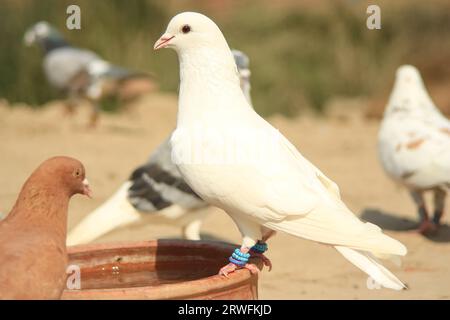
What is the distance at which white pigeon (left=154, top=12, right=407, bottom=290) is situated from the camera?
3.04 m

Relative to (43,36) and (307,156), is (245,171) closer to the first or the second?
(307,156)

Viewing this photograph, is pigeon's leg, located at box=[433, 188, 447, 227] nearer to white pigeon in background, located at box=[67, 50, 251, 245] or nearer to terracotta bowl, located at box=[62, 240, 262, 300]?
white pigeon in background, located at box=[67, 50, 251, 245]

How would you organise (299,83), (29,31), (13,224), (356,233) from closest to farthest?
(13,224), (356,233), (29,31), (299,83)

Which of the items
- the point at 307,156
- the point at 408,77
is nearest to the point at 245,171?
the point at 408,77

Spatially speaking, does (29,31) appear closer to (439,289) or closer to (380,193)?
(380,193)

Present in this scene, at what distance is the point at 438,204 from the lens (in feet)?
18.7

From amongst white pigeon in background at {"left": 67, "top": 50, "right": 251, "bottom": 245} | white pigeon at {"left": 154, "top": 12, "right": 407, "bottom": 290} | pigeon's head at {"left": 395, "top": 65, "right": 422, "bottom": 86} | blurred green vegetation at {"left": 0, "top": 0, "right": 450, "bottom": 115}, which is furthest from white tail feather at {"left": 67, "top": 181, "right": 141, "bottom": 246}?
blurred green vegetation at {"left": 0, "top": 0, "right": 450, "bottom": 115}

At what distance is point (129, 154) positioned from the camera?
26.2ft

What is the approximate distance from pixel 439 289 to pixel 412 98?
1.99 m

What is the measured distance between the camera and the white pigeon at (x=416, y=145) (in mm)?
5234

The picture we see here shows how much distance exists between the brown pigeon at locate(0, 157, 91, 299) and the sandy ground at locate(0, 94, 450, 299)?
184cm

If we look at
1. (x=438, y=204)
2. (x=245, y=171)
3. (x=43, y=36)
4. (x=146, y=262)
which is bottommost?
(x=438, y=204)

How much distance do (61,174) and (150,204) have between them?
185cm

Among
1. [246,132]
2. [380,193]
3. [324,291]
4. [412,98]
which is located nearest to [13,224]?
[246,132]
